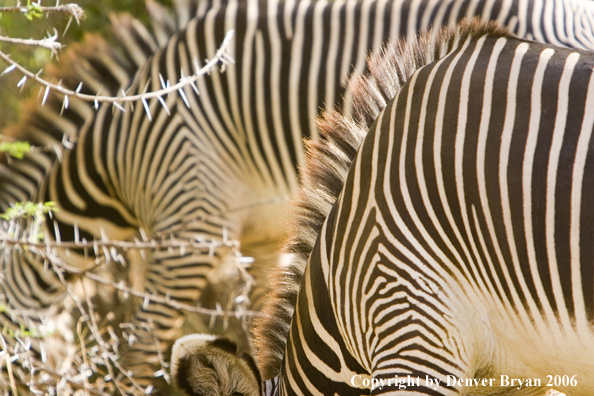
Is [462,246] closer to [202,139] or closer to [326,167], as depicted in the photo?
[326,167]

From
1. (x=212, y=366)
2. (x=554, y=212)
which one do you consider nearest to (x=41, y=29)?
(x=212, y=366)

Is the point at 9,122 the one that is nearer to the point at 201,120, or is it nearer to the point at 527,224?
the point at 201,120

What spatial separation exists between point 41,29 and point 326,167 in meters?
4.82

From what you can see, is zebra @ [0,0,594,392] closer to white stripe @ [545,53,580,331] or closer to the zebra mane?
the zebra mane

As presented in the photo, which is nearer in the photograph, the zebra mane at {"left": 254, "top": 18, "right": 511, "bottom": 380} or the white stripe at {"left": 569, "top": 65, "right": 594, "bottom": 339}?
the white stripe at {"left": 569, "top": 65, "right": 594, "bottom": 339}

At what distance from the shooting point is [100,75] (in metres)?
5.24

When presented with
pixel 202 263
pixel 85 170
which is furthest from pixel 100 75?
pixel 202 263

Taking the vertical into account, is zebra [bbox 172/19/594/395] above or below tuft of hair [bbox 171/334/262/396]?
above

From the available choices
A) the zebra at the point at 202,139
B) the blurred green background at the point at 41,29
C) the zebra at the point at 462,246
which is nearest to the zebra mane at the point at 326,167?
the zebra at the point at 462,246

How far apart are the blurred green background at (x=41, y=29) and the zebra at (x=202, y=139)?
145cm

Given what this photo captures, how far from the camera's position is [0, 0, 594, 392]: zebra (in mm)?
4879

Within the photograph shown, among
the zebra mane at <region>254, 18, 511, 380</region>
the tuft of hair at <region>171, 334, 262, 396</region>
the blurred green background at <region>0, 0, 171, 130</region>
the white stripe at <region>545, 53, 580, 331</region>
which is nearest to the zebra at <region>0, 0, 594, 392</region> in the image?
the blurred green background at <region>0, 0, 171, 130</region>

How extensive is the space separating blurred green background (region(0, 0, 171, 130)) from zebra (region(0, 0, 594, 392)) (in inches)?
57.3

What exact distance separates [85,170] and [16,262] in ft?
2.80
